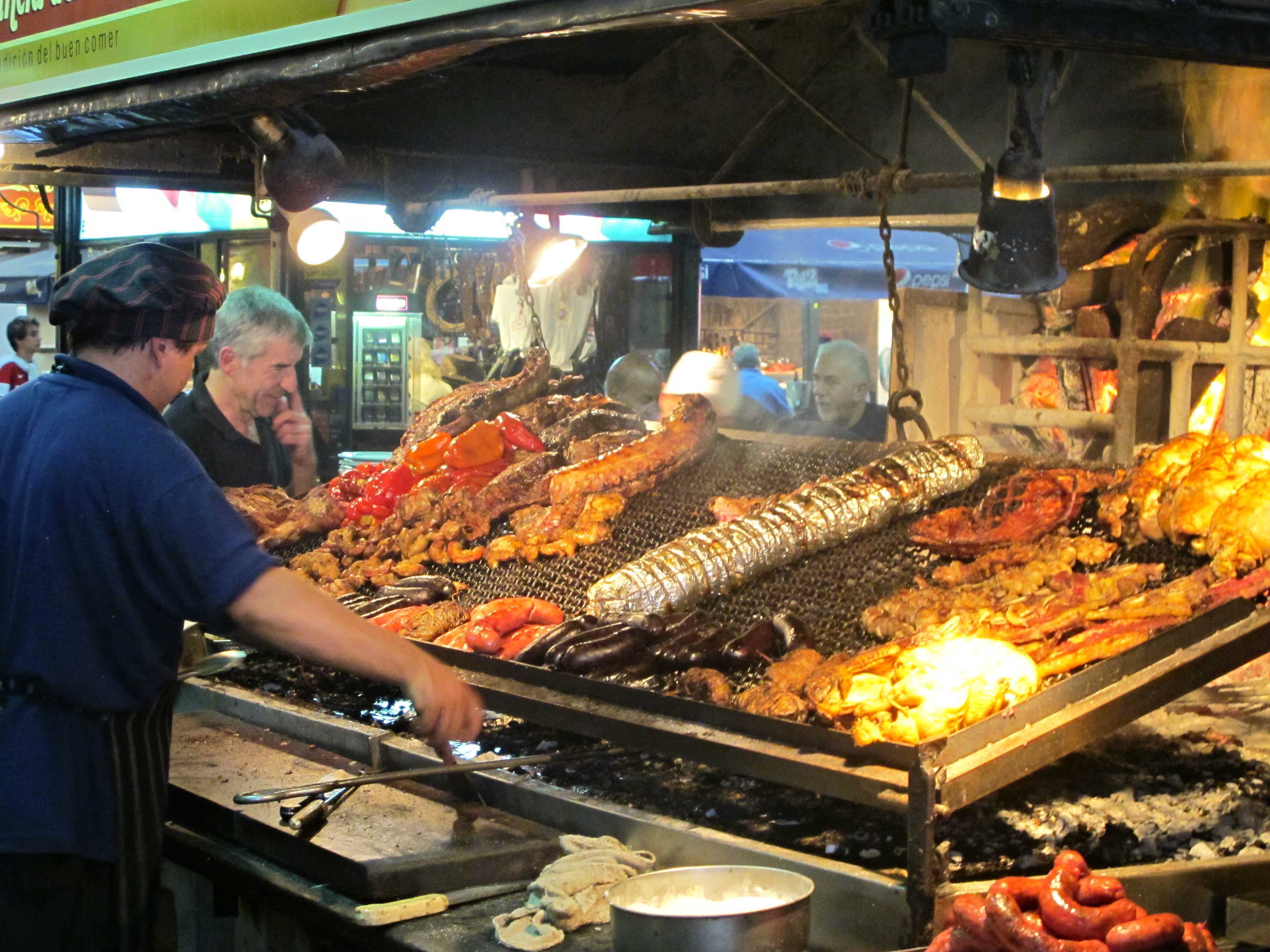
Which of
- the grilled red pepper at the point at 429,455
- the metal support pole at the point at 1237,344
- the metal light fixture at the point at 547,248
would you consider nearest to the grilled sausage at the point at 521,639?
the grilled red pepper at the point at 429,455

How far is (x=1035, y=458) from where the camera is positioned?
550 cm

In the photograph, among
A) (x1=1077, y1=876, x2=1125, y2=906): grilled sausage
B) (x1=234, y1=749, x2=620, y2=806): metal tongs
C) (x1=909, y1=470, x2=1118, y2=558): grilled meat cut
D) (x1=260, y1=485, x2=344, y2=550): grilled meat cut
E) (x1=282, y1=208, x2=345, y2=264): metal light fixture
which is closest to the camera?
(x1=1077, y1=876, x2=1125, y2=906): grilled sausage

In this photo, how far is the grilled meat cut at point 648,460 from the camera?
615cm

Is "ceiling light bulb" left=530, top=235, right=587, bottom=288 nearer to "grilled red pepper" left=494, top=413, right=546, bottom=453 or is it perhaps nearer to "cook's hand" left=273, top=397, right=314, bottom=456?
"grilled red pepper" left=494, top=413, right=546, bottom=453

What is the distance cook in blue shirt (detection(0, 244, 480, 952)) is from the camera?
10.3 feet

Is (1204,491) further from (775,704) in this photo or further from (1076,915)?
(1076,915)

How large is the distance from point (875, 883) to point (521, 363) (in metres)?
6.69

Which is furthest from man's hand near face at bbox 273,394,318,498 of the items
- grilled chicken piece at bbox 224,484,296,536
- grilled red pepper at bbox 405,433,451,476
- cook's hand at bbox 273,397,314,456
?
grilled red pepper at bbox 405,433,451,476

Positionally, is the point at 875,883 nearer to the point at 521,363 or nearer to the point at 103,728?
the point at 103,728

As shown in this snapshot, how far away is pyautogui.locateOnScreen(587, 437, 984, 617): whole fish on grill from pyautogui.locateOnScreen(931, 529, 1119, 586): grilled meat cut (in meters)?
0.49

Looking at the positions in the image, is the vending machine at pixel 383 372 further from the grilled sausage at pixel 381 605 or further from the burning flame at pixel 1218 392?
the burning flame at pixel 1218 392

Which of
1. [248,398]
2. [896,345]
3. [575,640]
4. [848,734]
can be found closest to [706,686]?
[575,640]

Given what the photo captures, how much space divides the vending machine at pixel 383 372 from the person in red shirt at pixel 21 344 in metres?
4.87

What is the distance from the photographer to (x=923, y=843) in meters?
3.00
